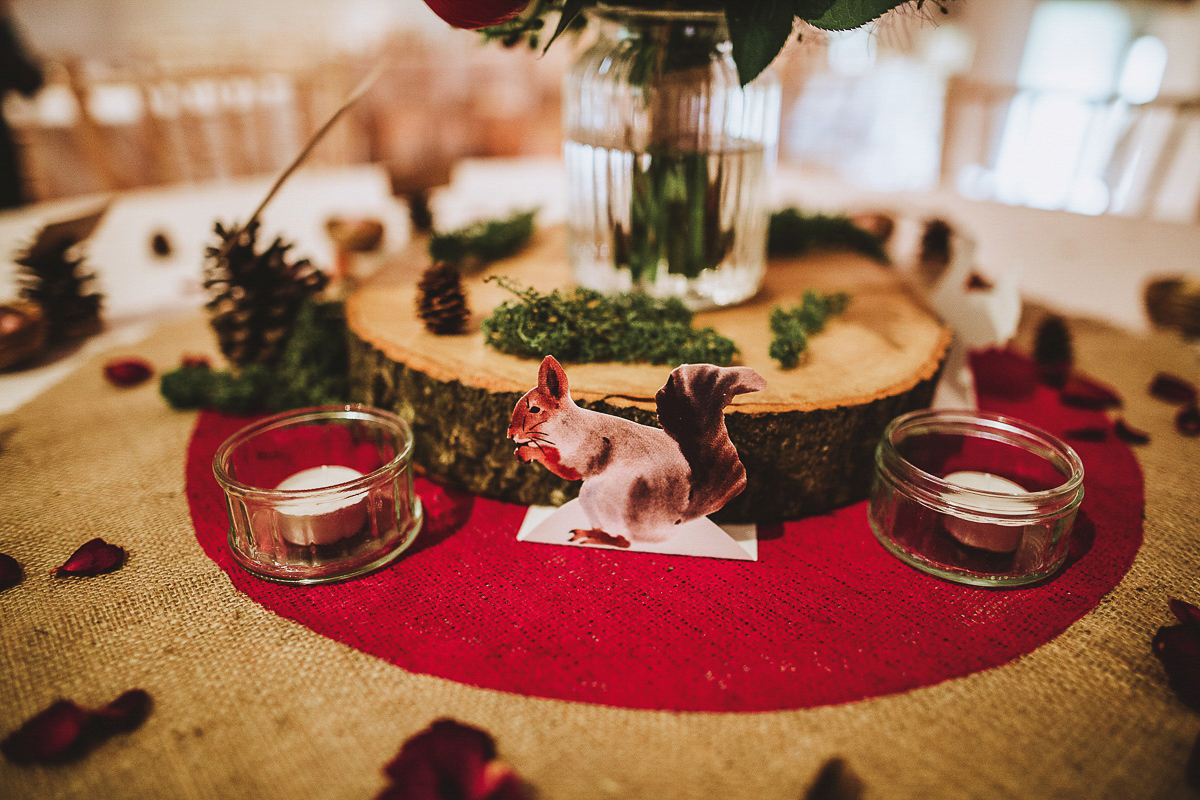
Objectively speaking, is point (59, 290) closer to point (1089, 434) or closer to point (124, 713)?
point (124, 713)

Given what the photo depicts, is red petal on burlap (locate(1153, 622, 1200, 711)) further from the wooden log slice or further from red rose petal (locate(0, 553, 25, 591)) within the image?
red rose petal (locate(0, 553, 25, 591))

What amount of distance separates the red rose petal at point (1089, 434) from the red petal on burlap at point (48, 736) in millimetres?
1589

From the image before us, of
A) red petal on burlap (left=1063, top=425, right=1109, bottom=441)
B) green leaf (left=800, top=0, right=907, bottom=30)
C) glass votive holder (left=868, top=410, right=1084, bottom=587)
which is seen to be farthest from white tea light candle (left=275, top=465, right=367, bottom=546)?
red petal on burlap (left=1063, top=425, right=1109, bottom=441)

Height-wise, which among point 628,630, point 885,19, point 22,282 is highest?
point 885,19

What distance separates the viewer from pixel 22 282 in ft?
5.13

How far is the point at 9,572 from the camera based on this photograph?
0.92 metres

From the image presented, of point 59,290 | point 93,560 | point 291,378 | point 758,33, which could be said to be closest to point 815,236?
point 758,33

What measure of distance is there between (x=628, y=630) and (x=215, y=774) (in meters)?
0.46

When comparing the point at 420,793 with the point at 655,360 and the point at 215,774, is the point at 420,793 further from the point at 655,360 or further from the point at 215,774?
the point at 655,360

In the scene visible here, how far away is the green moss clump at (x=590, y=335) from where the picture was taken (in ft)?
3.36

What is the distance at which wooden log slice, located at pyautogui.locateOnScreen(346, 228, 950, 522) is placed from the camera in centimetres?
97

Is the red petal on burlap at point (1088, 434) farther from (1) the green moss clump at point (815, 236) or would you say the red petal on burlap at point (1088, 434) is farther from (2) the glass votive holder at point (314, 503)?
(2) the glass votive holder at point (314, 503)

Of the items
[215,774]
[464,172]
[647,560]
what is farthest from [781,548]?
[464,172]

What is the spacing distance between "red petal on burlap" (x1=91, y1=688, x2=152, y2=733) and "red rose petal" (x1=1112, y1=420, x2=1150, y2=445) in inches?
64.0
